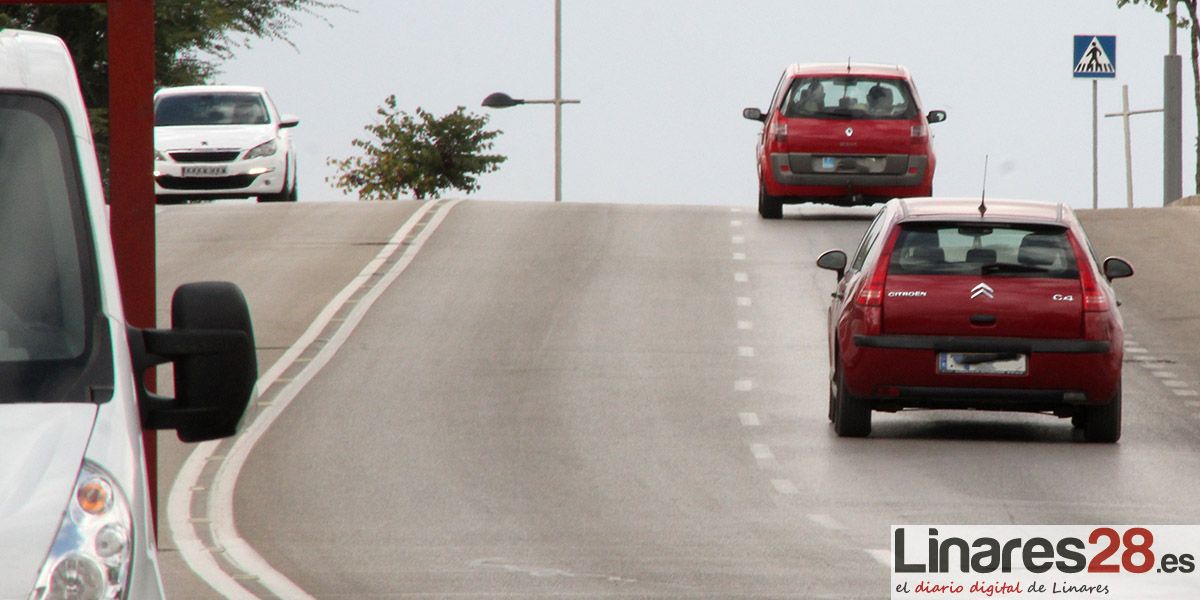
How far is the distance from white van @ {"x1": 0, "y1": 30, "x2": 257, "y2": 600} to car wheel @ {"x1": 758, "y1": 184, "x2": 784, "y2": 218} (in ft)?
88.8

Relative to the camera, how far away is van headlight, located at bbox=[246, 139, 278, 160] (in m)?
34.5

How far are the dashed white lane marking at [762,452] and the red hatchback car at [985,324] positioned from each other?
0.65 m

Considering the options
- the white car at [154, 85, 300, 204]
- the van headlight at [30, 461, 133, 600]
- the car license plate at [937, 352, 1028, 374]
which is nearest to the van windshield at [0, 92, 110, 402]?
the van headlight at [30, 461, 133, 600]

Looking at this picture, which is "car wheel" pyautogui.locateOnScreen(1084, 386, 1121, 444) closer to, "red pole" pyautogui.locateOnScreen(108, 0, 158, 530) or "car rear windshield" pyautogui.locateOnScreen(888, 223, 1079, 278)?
"car rear windshield" pyautogui.locateOnScreen(888, 223, 1079, 278)

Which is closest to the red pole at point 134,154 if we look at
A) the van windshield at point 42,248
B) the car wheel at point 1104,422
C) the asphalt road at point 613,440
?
the asphalt road at point 613,440

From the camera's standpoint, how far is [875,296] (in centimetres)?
1516

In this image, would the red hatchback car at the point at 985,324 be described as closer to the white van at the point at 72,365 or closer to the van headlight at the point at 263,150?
the white van at the point at 72,365

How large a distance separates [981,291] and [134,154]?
6038 mm

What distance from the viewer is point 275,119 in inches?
1380

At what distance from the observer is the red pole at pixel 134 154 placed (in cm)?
1084

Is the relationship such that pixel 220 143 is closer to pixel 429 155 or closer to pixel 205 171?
pixel 205 171

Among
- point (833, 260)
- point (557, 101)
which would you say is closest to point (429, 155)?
point (557, 101)

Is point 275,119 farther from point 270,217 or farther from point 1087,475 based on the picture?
point 1087,475

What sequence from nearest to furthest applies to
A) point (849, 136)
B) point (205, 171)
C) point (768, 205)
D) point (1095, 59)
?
point (849, 136) < point (768, 205) < point (205, 171) < point (1095, 59)
